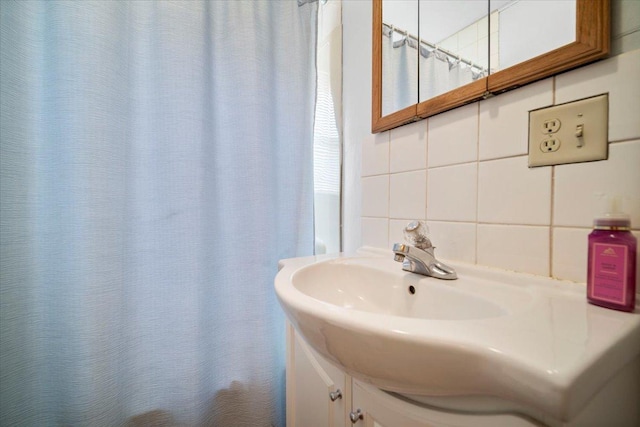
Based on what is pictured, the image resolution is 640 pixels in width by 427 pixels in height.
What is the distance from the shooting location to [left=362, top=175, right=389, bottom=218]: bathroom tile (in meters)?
0.79

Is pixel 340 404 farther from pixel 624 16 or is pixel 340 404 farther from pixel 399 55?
pixel 399 55

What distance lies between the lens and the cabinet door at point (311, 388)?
0.48 m

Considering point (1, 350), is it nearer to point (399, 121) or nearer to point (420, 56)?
point (399, 121)

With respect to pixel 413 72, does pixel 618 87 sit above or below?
below

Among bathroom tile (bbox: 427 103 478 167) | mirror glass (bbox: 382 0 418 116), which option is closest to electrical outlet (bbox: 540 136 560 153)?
bathroom tile (bbox: 427 103 478 167)

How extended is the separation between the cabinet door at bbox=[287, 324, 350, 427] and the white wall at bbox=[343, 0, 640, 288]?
1.31 ft

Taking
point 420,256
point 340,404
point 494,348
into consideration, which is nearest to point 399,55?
point 420,256

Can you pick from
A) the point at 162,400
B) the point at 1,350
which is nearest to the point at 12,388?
the point at 1,350

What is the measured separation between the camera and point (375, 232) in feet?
2.72

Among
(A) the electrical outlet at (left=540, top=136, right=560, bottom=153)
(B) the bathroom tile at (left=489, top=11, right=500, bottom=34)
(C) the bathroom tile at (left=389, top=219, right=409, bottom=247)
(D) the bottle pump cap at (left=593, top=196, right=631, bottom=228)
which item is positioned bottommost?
(C) the bathroom tile at (left=389, top=219, right=409, bottom=247)

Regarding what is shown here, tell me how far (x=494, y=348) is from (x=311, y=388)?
20.0 inches

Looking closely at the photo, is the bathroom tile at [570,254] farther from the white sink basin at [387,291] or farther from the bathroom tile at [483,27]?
the bathroom tile at [483,27]

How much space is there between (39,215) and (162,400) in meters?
0.66

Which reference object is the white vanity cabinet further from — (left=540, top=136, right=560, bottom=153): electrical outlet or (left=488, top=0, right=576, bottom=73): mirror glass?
(left=488, top=0, right=576, bottom=73): mirror glass
